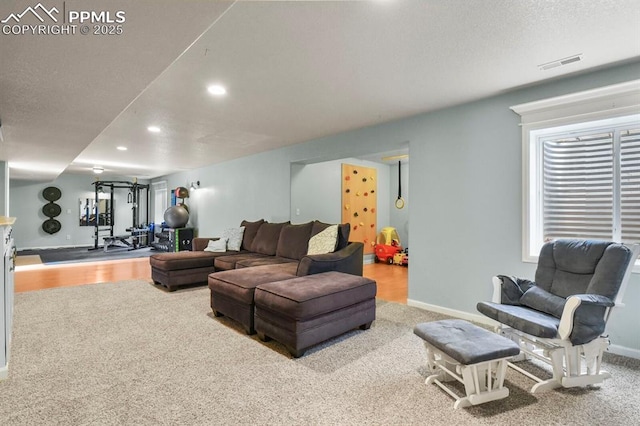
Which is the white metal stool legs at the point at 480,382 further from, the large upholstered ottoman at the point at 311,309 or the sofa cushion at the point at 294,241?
the sofa cushion at the point at 294,241

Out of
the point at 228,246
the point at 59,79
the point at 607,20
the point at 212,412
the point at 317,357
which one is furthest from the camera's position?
the point at 228,246

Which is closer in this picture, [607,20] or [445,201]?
[607,20]

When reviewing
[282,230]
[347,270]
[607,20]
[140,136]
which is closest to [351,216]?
[282,230]

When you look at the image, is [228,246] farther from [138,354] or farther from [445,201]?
[445,201]

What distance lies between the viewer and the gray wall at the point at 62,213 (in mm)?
9516

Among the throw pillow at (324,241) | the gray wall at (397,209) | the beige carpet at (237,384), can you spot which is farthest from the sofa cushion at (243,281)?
the gray wall at (397,209)

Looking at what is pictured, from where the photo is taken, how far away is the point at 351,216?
22.9 feet

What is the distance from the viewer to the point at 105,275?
5.74 meters

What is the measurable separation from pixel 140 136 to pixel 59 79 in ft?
8.77

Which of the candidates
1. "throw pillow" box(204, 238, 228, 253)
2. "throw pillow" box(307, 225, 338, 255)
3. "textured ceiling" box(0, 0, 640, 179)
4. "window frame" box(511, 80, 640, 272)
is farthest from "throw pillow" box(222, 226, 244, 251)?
"window frame" box(511, 80, 640, 272)

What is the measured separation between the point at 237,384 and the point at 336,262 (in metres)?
1.86

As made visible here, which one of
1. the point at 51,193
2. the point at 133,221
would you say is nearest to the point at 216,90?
the point at 133,221

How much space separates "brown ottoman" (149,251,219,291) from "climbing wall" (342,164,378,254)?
313 cm

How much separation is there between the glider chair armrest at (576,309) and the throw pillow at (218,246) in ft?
15.3
